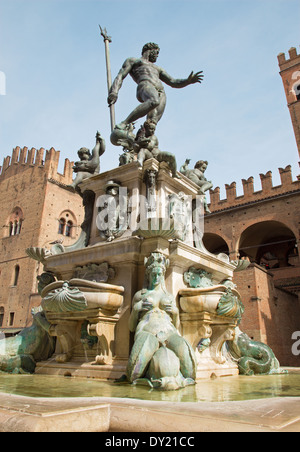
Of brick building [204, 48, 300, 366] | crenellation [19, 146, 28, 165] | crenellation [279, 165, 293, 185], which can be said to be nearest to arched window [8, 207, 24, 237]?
crenellation [19, 146, 28, 165]

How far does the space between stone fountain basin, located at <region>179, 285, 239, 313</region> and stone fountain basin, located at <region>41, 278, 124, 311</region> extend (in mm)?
829

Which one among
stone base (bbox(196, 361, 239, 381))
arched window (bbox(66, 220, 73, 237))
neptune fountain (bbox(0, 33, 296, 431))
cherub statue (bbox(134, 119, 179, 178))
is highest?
arched window (bbox(66, 220, 73, 237))

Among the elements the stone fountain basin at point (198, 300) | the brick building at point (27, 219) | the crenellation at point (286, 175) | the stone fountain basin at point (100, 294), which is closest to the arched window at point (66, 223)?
the brick building at point (27, 219)

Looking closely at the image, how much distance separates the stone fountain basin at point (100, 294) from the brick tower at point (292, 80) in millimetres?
30488

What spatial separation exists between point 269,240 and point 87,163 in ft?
87.3

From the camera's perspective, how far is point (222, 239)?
2983 centimetres

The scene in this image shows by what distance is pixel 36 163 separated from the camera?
40.1 meters

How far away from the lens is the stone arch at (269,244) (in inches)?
1114

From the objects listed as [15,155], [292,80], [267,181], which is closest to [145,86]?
[267,181]

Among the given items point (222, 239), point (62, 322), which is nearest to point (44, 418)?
point (62, 322)

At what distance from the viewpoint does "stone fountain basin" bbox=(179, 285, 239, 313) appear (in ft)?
15.0

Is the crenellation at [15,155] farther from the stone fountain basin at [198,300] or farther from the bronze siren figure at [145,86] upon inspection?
the stone fountain basin at [198,300]

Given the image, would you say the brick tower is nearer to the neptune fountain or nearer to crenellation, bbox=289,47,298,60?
crenellation, bbox=289,47,298,60

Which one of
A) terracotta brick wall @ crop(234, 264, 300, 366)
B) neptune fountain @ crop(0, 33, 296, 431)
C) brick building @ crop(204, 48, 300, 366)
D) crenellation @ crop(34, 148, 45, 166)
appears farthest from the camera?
crenellation @ crop(34, 148, 45, 166)
